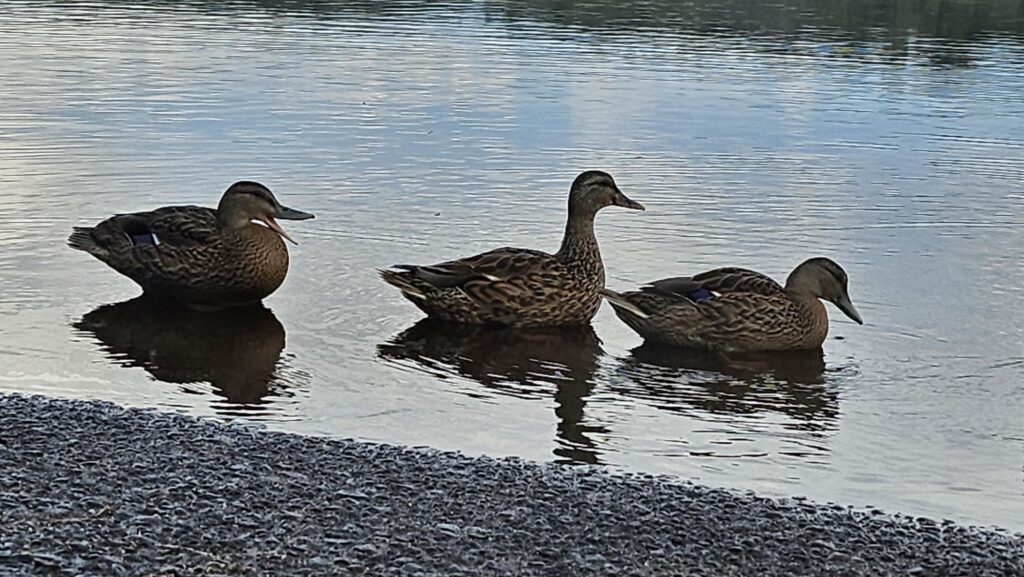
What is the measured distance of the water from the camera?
22.1 ft

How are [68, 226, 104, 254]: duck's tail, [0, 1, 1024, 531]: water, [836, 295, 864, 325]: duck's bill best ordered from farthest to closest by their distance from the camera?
[68, 226, 104, 254]: duck's tail, [836, 295, 864, 325]: duck's bill, [0, 1, 1024, 531]: water

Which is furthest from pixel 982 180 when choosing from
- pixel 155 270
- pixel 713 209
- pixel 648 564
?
pixel 648 564

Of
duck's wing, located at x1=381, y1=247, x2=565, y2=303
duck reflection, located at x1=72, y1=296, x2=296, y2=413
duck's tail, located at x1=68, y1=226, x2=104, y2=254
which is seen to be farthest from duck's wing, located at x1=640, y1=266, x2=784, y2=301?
duck's tail, located at x1=68, y1=226, x2=104, y2=254

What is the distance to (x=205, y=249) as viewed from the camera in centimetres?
901

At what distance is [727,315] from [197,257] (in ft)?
9.60

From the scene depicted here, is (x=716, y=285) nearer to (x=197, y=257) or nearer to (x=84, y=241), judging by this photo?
(x=197, y=257)

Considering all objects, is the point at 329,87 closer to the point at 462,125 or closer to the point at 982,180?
the point at 462,125

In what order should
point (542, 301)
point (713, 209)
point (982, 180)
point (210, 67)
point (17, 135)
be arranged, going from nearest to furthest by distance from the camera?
point (542, 301) → point (713, 209) → point (982, 180) → point (17, 135) → point (210, 67)

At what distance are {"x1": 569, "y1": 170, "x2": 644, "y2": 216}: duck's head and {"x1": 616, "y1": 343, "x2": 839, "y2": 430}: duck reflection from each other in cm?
109

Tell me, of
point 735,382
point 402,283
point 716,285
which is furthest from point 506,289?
point 735,382

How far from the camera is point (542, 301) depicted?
8688 millimetres

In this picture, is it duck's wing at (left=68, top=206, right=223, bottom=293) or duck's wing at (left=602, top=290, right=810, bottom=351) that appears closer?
duck's wing at (left=602, top=290, right=810, bottom=351)

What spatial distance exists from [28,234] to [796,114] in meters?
9.17

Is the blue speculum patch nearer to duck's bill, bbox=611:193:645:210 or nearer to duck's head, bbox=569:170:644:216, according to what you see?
duck's head, bbox=569:170:644:216
